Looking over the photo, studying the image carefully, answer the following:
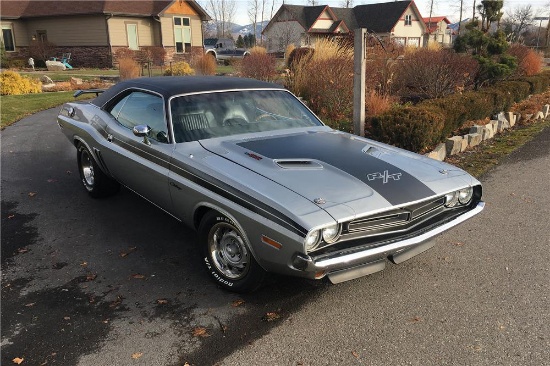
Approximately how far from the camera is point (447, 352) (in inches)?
111

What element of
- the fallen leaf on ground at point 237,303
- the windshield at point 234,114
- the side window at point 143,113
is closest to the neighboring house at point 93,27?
the side window at point 143,113

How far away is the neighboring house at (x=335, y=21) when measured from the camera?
171 ft

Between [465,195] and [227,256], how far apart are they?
2.01 m

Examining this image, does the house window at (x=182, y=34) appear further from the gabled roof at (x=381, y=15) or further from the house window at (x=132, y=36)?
the gabled roof at (x=381, y=15)

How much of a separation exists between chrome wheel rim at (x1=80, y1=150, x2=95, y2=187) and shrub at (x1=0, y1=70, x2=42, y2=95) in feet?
Answer: 41.5

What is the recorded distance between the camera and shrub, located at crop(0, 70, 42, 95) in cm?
1602

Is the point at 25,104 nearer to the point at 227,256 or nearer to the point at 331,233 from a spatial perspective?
the point at 227,256

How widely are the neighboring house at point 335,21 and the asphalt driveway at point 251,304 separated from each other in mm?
47643

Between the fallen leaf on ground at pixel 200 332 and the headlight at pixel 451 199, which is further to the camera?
the headlight at pixel 451 199

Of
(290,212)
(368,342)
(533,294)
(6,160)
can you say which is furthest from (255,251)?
(6,160)

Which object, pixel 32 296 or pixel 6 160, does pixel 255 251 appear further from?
pixel 6 160

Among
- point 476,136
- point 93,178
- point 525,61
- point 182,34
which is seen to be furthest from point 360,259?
point 182,34

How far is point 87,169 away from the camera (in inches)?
231

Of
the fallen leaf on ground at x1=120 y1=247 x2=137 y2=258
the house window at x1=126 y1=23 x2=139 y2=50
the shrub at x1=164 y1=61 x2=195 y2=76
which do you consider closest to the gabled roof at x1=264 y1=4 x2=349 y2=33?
the house window at x1=126 y1=23 x2=139 y2=50
